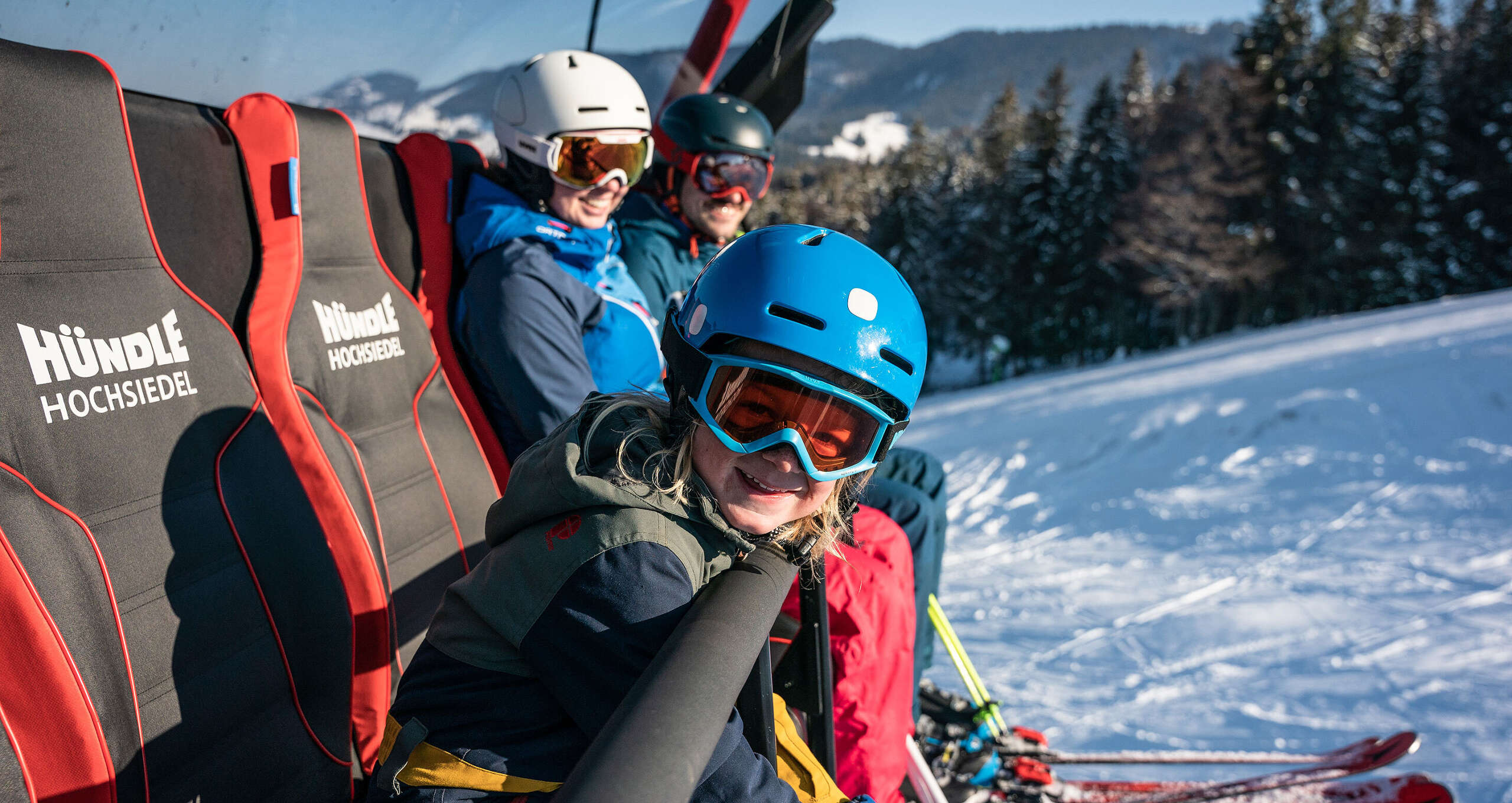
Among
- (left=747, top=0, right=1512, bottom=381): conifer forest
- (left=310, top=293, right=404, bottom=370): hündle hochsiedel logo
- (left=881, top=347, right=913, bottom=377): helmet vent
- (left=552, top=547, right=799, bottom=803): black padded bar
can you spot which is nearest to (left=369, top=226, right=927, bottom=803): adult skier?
(left=881, top=347, right=913, bottom=377): helmet vent

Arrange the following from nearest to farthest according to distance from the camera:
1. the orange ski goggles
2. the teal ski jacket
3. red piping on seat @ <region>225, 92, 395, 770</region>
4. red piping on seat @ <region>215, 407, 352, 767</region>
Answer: red piping on seat @ <region>215, 407, 352, 767</region>, red piping on seat @ <region>225, 92, 395, 770</region>, the orange ski goggles, the teal ski jacket

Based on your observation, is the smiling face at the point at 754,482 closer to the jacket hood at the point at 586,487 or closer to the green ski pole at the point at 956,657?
the jacket hood at the point at 586,487

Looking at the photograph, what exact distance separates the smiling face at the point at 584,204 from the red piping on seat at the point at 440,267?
35 centimetres

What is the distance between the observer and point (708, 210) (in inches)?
140

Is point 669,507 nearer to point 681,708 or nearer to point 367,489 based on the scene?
point 681,708

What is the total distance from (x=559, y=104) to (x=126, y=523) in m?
1.83

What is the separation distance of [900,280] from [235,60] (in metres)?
1.84

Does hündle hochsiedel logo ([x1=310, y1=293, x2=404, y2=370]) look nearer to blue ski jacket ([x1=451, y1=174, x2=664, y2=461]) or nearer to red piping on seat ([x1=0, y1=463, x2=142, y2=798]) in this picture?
blue ski jacket ([x1=451, y1=174, x2=664, y2=461])

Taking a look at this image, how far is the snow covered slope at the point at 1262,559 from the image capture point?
3.06 m

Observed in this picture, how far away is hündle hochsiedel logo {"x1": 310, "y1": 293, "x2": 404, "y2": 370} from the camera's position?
2.06 metres

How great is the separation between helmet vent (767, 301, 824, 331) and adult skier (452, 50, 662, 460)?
1.10 metres

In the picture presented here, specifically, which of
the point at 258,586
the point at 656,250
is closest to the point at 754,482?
the point at 258,586

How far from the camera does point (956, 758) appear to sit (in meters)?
2.55

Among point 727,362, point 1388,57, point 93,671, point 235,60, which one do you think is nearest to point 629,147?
point 235,60
